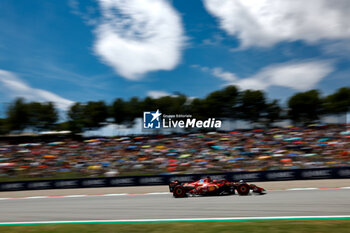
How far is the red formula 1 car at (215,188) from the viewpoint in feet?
35.9

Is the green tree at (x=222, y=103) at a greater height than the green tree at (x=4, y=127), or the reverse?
the green tree at (x=222, y=103)

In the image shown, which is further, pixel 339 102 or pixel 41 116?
pixel 41 116

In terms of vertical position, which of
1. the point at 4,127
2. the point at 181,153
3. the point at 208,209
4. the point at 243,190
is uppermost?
the point at 4,127

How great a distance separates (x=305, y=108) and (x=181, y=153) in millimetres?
18206

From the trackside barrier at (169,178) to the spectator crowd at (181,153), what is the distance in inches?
73.6

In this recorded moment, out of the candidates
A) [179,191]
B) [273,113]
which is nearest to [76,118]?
[273,113]

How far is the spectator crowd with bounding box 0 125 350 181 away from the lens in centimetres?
1959

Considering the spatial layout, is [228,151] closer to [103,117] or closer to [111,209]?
[111,209]

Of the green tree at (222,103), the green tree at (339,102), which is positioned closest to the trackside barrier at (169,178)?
the green tree at (222,103)

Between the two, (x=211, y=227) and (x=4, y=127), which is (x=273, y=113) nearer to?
(x=211, y=227)

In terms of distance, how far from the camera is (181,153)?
24266 millimetres

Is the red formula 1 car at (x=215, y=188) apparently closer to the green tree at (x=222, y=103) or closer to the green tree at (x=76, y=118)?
the green tree at (x=222, y=103)

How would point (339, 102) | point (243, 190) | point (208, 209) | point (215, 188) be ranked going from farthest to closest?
point (339, 102) < point (215, 188) < point (243, 190) < point (208, 209)

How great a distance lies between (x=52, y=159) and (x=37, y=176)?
3.39 meters
